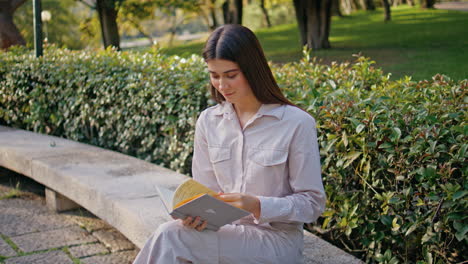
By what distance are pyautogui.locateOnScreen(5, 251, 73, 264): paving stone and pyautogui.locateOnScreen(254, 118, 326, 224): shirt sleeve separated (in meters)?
1.92

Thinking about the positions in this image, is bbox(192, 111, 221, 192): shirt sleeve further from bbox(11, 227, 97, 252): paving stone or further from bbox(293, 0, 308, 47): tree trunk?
bbox(293, 0, 308, 47): tree trunk

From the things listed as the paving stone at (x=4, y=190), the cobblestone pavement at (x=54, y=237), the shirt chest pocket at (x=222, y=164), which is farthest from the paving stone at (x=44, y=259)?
the paving stone at (x=4, y=190)

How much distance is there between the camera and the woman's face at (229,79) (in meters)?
2.32

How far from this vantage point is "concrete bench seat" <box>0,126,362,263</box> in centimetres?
326

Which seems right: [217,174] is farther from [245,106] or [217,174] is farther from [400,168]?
[400,168]

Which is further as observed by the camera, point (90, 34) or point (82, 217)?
point (90, 34)

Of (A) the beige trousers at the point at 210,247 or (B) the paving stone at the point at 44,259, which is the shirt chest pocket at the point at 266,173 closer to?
(A) the beige trousers at the point at 210,247

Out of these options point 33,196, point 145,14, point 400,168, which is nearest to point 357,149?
point 400,168

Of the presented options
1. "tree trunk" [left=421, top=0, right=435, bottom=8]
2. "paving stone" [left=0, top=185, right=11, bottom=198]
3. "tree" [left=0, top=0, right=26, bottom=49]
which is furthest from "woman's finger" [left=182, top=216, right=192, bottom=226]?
"tree trunk" [left=421, top=0, right=435, bottom=8]

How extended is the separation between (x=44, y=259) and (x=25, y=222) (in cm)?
87

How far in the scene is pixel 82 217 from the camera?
14.9 ft

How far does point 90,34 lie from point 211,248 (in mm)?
18473

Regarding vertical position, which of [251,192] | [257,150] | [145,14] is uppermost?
[145,14]

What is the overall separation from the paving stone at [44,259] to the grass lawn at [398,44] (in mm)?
3156
